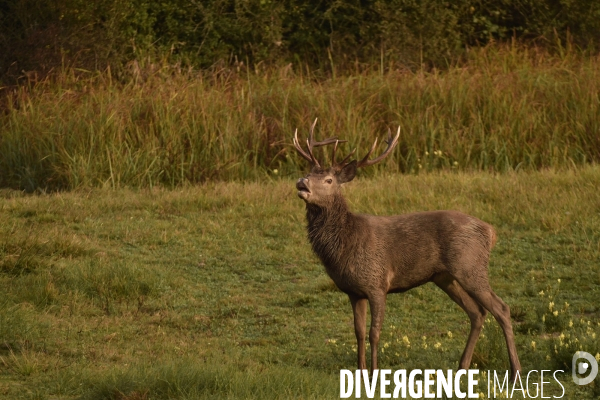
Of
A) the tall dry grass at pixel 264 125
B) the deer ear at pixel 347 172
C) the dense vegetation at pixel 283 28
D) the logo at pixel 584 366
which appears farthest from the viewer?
the dense vegetation at pixel 283 28

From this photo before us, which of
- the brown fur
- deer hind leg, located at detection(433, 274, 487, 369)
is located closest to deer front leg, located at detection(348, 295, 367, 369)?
the brown fur

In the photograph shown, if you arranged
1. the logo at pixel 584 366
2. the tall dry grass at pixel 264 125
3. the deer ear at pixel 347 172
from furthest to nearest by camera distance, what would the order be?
the tall dry grass at pixel 264 125 → the deer ear at pixel 347 172 → the logo at pixel 584 366

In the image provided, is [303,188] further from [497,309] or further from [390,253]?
[497,309]

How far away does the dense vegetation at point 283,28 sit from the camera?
59.7ft

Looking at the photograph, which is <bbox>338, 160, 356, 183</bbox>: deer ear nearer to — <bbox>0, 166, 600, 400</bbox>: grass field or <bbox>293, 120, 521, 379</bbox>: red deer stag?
<bbox>293, 120, 521, 379</bbox>: red deer stag

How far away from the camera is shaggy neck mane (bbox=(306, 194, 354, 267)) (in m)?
7.63

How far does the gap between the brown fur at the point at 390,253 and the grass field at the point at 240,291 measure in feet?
1.40

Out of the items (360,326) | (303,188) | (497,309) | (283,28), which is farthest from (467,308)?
(283,28)

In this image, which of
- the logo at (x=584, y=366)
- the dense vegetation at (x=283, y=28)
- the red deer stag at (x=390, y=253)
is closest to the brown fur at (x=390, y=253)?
the red deer stag at (x=390, y=253)

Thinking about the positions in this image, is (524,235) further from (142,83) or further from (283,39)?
(283,39)

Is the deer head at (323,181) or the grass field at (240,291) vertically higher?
the deer head at (323,181)

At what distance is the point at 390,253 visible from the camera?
7645 mm

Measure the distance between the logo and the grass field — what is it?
79 mm

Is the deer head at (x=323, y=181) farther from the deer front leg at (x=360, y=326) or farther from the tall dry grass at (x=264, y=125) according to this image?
the tall dry grass at (x=264, y=125)
